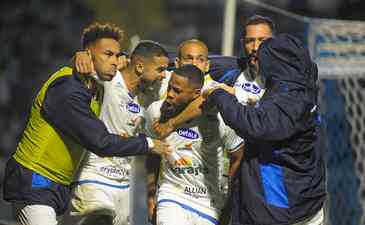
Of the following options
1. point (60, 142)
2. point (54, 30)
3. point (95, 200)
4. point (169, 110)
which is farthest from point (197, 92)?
point (54, 30)

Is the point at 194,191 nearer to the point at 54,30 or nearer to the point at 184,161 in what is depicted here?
the point at 184,161

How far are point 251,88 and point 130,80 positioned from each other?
2.57ft

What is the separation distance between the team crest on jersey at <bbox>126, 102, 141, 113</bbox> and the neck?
0.07 m

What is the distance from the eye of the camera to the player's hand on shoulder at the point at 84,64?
6.37m

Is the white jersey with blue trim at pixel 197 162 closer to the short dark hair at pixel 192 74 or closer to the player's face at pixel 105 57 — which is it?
the short dark hair at pixel 192 74

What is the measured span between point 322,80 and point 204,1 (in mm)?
7691

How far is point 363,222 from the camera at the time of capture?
9.95m

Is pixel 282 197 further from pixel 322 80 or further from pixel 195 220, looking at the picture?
pixel 322 80

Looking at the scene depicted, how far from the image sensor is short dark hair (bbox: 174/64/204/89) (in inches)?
248

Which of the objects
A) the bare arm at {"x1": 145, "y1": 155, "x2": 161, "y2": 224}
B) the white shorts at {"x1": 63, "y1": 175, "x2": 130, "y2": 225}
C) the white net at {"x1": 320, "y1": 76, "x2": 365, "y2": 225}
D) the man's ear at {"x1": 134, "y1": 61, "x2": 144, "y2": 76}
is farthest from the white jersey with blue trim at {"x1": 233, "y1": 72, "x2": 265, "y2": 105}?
the white net at {"x1": 320, "y1": 76, "x2": 365, "y2": 225}

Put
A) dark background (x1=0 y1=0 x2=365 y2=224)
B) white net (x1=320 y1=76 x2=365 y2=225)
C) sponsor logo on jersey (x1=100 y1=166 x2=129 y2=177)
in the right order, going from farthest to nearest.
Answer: dark background (x1=0 y1=0 x2=365 y2=224) < white net (x1=320 y1=76 x2=365 y2=225) < sponsor logo on jersey (x1=100 y1=166 x2=129 y2=177)

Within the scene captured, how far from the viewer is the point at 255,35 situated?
6.83 m

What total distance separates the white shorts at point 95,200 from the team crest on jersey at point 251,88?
110cm

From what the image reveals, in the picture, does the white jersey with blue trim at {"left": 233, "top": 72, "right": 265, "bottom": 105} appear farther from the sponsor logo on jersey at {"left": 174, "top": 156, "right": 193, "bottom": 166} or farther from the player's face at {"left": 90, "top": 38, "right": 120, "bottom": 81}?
the player's face at {"left": 90, "top": 38, "right": 120, "bottom": 81}
